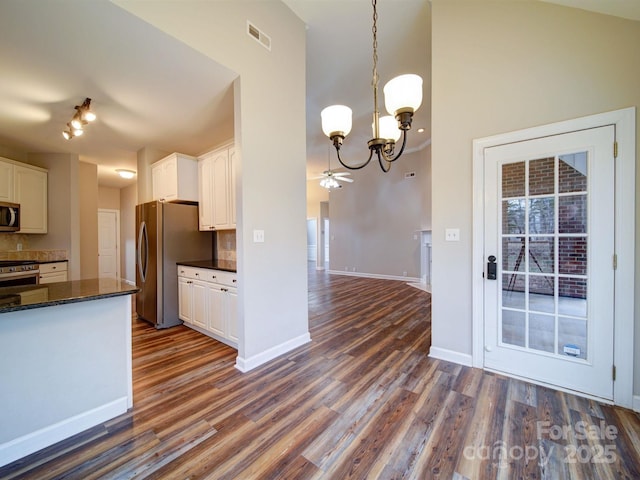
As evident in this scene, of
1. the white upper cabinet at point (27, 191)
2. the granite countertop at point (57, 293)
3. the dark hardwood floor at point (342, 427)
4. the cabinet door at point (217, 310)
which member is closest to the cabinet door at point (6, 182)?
the white upper cabinet at point (27, 191)

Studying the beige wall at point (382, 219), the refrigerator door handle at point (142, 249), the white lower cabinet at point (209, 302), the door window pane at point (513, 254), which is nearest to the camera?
the door window pane at point (513, 254)

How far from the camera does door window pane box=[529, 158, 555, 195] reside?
2.07 meters

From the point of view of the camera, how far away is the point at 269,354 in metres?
2.58

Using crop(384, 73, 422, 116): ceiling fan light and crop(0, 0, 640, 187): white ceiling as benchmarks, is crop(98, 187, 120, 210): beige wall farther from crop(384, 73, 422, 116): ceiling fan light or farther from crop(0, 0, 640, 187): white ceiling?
crop(384, 73, 422, 116): ceiling fan light

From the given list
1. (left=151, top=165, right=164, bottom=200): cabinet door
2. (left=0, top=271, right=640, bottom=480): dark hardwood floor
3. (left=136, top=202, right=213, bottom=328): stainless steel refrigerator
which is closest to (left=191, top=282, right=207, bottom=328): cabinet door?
(left=136, top=202, right=213, bottom=328): stainless steel refrigerator

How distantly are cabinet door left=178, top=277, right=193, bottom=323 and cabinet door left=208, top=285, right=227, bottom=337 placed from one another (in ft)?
1.79

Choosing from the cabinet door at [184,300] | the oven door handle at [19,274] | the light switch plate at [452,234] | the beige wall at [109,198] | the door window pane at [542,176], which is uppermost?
the beige wall at [109,198]

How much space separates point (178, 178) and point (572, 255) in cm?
443

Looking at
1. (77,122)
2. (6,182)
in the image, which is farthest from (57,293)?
(6,182)

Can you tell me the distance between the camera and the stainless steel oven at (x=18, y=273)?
3.40 meters

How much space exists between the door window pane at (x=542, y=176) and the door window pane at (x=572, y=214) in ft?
0.43

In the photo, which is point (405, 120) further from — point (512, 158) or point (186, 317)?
point (186, 317)

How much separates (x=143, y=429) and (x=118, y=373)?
425 mm

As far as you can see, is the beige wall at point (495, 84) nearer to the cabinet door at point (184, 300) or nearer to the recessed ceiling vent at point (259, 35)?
the recessed ceiling vent at point (259, 35)
